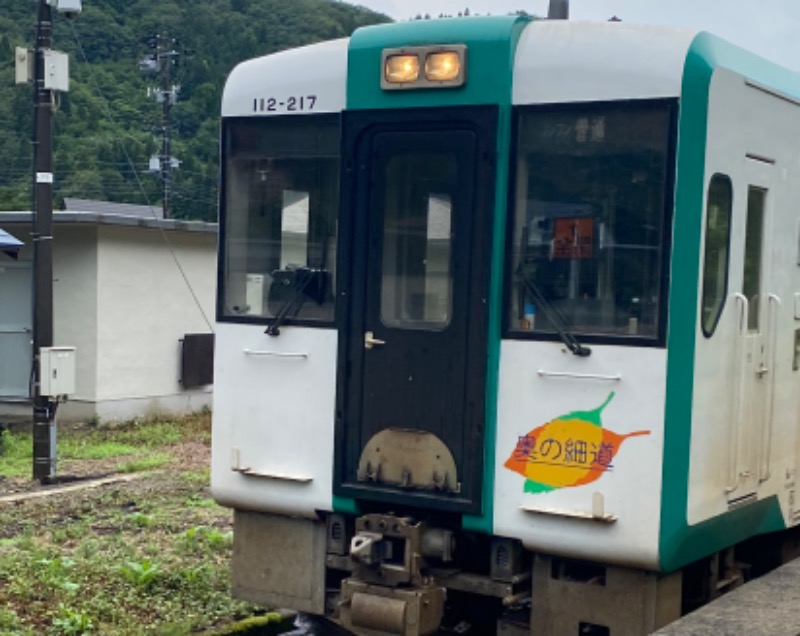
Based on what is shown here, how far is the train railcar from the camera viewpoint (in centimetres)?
516

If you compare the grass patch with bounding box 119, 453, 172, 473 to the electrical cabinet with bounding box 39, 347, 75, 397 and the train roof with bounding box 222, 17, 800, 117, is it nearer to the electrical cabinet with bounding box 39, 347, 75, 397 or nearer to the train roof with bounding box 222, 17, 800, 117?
the electrical cabinet with bounding box 39, 347, 75, 397

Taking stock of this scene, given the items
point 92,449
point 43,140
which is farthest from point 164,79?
point 43,140

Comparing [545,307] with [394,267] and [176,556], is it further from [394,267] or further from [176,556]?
[176,556]

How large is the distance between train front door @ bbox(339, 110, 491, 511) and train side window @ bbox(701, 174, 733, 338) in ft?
3.13

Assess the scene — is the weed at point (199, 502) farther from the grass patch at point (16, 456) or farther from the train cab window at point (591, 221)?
the train cab window at point (591, 221)

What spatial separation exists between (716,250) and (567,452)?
1.10 metres

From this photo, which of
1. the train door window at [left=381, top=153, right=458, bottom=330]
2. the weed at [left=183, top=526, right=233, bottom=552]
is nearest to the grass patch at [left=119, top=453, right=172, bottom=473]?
the weed at [left=183, top=526, right=233, bottom=552]

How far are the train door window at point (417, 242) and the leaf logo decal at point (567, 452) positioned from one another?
689 millimetres

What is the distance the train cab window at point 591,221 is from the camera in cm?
514

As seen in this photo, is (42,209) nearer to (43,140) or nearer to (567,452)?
(43,140)

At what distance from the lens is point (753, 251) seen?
5.74 metres

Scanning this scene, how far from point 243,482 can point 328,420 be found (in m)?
0.62

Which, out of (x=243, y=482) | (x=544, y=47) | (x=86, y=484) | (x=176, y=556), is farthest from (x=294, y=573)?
(x=86, y=484)

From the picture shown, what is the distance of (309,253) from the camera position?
600 cm
